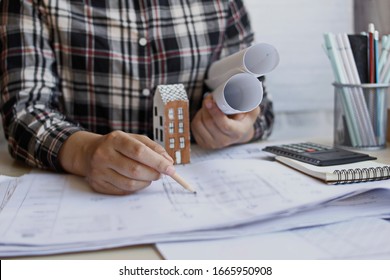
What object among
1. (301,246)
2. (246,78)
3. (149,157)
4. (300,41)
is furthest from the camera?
(300,41)

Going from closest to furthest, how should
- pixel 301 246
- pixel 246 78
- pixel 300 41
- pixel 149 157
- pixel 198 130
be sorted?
pixel 301 246 < pixel 149 157 < pixel 246 78 < pixel 198 130 < pixel 300 41

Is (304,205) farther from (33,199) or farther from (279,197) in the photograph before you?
(33,199)

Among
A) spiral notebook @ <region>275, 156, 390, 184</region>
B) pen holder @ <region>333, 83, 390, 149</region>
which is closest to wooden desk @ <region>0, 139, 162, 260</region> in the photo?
spiral notebook @ <region>275, 156, 390, 184</region>

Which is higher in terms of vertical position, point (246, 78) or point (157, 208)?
point (246, 78)

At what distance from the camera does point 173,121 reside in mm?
734

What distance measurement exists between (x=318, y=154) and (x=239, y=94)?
13 cm

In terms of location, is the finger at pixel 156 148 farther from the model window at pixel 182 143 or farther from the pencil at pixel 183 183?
the model window at pixel 182 143

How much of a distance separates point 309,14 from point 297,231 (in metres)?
0.91

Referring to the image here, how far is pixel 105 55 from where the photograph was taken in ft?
3.11

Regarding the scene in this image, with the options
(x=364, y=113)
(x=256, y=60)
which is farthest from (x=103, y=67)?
(x=364, y=113)

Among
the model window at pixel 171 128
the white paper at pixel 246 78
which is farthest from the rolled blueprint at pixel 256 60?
the model window at pixel 171 128

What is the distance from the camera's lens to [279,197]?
563 mm

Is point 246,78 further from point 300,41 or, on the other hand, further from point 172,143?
point 300,41

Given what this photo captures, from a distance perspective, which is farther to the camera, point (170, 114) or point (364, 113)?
point (364, 113)
